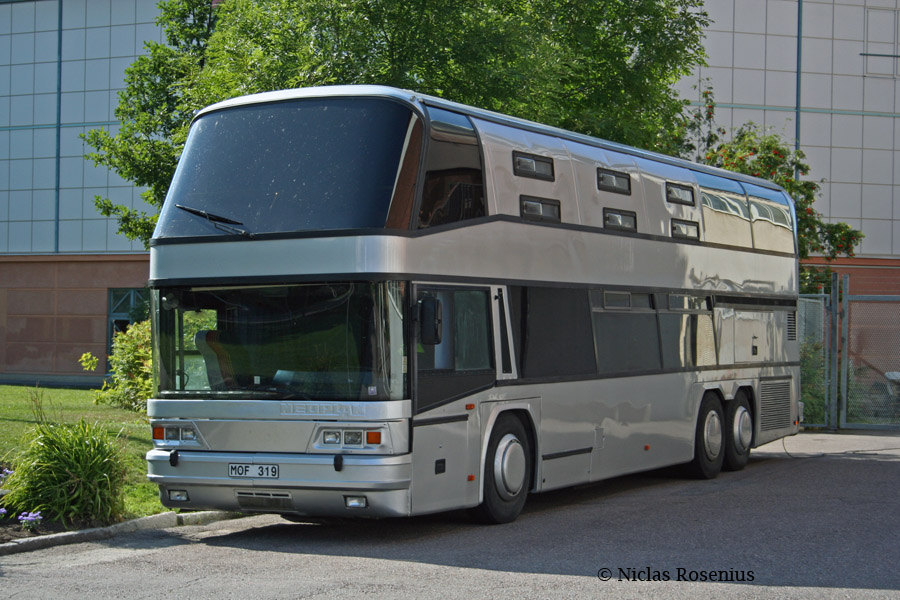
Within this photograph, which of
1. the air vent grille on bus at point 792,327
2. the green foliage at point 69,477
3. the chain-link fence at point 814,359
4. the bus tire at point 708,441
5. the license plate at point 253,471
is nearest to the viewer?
the license plate at point 253,471

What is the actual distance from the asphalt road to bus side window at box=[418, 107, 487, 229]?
110 inches

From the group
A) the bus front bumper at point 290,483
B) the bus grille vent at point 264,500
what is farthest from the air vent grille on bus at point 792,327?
the bus grille vent at point 264,500

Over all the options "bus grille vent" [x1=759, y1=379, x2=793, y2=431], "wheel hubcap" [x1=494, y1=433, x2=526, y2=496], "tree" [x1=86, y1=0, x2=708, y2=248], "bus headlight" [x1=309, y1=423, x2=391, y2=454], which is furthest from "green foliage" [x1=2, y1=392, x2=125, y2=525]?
"bus grille vent" [x1=759, y1=379, x2=793, y2=431]

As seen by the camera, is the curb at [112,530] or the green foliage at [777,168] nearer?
the curb at [112,530]

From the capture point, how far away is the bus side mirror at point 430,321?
32.9ft

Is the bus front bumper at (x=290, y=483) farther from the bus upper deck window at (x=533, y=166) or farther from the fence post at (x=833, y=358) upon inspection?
the fence post at (x=833, y=358)

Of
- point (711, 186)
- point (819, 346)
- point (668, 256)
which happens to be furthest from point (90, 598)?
point (819, 346)

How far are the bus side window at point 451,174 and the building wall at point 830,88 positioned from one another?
30.9 meters

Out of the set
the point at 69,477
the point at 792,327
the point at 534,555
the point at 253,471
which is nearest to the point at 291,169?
the point at 253,471

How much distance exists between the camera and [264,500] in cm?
1016

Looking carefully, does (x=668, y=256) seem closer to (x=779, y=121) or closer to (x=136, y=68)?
(x=136, y=68)

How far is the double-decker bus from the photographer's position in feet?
32.6

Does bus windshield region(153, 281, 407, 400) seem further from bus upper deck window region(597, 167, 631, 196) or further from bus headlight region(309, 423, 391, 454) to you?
bus upper deck window region(597, 167, 631, 196)

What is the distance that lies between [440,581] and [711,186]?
9681 millimetres
